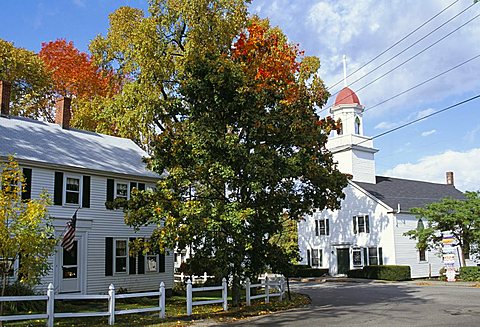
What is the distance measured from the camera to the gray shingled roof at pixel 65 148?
22941mm

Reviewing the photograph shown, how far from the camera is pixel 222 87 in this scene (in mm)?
18516

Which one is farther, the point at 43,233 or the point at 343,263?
the point at 343,263

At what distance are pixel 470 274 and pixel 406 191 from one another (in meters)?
13.9

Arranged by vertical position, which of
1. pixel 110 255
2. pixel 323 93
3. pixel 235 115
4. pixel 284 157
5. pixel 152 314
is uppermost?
pixel 323 93

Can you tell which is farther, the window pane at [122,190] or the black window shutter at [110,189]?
the window pane at [122,190]

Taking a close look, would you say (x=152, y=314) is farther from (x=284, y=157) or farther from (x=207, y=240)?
(x=284, y=157)

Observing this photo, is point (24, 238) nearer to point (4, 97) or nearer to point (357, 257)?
point (4, 97)

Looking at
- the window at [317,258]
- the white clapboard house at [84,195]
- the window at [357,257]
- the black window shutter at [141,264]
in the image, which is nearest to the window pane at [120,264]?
the white clapboard house at [84,195]

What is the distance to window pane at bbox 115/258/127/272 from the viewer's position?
25.1 m

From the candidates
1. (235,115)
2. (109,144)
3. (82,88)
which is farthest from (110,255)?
(82,88)

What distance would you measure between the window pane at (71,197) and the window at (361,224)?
86.2 ft

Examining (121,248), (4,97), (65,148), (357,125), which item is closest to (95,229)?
(121,248)

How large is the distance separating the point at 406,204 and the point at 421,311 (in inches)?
1109

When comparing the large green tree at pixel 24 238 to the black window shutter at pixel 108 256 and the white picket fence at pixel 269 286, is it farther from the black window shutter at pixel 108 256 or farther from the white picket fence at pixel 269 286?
the black window shutter at pixel 108 256
